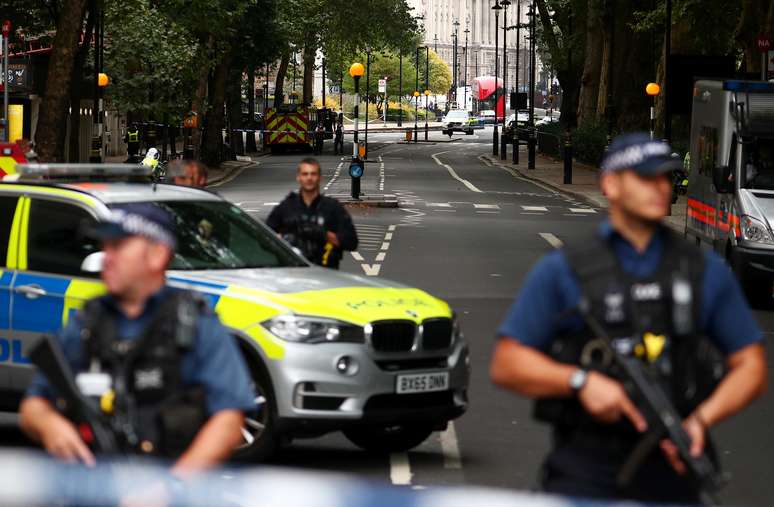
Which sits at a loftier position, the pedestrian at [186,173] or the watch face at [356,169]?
the pedestrian at [186,173]

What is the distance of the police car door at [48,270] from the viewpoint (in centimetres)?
1006

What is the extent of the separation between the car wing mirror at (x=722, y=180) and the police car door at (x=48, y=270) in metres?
12.8

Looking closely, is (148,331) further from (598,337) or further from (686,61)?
(686,61)

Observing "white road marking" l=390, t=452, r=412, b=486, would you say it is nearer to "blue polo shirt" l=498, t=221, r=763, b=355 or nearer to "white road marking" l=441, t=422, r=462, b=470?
"white road marking" l=441, t=422, r=462, b=470

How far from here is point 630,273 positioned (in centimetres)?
519

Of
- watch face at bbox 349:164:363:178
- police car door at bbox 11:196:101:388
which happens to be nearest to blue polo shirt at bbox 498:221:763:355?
police car door at bbox 11:196:101:388

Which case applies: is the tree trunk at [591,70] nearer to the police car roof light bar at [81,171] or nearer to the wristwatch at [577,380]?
the police car roof light bar at [81,171]

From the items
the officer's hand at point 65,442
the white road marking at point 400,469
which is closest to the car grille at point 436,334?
the white road marking at point 400,469

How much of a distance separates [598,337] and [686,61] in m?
41.3

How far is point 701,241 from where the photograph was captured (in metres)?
24.6

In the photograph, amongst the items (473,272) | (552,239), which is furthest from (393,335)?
(552,239)

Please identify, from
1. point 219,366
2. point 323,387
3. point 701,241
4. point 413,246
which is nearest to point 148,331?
point 219,366

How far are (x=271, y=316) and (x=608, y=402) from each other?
4997 mm

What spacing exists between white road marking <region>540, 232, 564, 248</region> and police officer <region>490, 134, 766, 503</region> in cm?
2442
